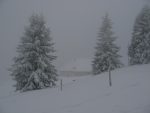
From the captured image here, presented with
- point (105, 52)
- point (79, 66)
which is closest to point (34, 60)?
point (105, 52)

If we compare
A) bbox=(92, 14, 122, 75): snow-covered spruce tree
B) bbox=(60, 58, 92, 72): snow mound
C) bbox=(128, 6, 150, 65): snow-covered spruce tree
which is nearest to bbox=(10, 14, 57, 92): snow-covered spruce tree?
bbox=(92, 14, 122, 75): snow-covered spruce tree

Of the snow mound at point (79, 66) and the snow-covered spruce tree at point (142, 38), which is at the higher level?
the snow-covered spruce tree at point (142, 38)

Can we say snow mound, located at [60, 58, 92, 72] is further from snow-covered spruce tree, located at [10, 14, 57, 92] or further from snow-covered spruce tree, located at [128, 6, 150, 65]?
snow-covered spruce tree, located at [10, 14, 57, 92]

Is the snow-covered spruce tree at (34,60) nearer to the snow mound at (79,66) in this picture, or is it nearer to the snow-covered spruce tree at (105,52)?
the snow-covered spruce tree at (105,52)

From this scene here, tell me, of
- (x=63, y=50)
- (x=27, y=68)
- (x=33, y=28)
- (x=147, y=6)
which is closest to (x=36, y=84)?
(x=27, y=68)

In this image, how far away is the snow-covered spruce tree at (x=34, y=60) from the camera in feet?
56.6

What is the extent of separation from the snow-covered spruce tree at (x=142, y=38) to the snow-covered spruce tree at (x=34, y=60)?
14.4 metres

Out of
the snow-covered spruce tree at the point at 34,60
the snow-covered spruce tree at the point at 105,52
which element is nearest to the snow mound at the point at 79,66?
the snow-covered spruce tree at the point at 105,52

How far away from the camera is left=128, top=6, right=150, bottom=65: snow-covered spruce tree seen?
2417 cm

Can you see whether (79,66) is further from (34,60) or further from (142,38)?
(34,60)

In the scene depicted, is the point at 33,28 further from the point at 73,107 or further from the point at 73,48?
the point at 73,48

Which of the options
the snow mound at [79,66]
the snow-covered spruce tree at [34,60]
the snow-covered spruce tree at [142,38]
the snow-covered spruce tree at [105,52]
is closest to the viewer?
the snow-covered spruce tree at [34,60]

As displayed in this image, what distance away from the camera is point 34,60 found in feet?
58.6

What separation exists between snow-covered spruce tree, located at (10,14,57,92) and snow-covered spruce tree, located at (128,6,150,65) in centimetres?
1442
